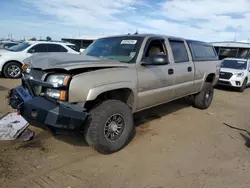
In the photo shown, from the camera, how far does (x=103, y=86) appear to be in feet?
9.71

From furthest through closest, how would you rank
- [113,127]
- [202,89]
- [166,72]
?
1. [202,89]
2. [166,72]
3. [113,127]

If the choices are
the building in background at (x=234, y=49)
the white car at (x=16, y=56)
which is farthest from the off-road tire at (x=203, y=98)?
the building in background at (x=234, y=49)

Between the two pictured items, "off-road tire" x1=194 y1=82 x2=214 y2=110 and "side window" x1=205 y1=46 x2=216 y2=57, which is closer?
"off-road tire" x1=194 y1=82 x2=214 y2=110

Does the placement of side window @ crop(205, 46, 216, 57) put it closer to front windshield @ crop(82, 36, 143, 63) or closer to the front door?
the front door

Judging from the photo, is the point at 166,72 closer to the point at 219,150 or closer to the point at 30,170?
the point at 219,150

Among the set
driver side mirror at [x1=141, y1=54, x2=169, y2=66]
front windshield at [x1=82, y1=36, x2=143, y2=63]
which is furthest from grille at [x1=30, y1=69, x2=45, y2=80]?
driver side mirror at [x1=141, y1=54, x2=169, y2=66]

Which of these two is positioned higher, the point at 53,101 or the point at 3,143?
the point at 53,101

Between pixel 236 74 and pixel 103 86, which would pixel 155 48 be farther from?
pixel 236 74

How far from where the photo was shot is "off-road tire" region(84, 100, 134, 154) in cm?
294

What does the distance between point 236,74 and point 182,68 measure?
22.5ft

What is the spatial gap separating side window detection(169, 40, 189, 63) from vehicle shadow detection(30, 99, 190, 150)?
58.8 inches

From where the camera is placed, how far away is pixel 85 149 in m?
3.42

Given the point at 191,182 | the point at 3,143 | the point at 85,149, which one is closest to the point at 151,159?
the point at 191,182

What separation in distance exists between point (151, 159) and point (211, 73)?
145 inches
